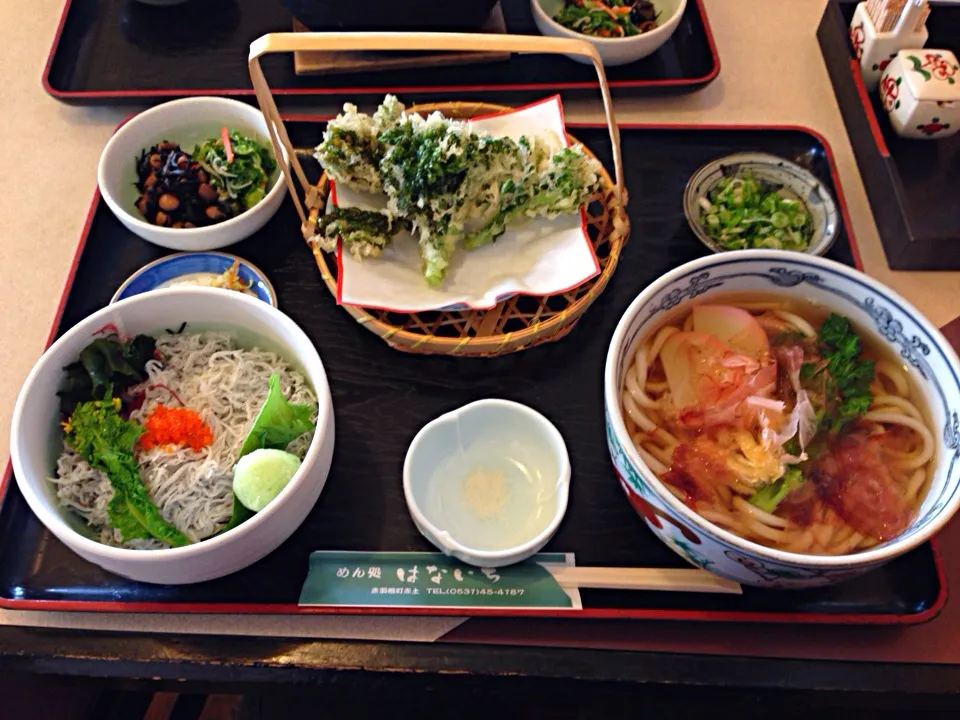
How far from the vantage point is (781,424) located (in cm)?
102

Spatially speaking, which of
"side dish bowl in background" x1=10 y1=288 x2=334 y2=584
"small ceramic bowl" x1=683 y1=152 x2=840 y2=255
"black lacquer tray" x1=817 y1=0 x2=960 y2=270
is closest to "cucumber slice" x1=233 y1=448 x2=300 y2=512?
"side dish bowl in background" x1=10 y1=288 x2=334 y2=584

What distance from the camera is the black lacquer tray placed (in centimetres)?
132

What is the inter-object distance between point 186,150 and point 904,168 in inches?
56.0

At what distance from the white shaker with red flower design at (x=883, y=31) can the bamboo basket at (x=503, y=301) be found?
639 mm

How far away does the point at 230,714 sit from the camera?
145 cm

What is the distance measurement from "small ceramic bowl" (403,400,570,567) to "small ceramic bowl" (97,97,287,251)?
20.8 inches

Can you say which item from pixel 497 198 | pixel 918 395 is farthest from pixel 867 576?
pixel 497 198

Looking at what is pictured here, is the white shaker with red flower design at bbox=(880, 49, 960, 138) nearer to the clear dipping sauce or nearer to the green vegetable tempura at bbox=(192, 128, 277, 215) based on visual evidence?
the clear dipping sauce

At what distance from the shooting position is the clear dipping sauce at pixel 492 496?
1.06 metres

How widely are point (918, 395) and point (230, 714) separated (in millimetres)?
1376

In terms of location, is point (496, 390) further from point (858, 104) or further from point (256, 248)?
point (858, 104)

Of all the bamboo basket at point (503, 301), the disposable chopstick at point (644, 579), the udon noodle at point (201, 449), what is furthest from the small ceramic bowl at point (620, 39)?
the disposable chopstick at point (644, 579)

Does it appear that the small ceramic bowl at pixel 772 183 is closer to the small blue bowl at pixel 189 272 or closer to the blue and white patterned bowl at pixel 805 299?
the blue and white patterned bowl at pixel 805 299

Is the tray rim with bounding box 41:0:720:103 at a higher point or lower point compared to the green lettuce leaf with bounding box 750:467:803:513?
higher
